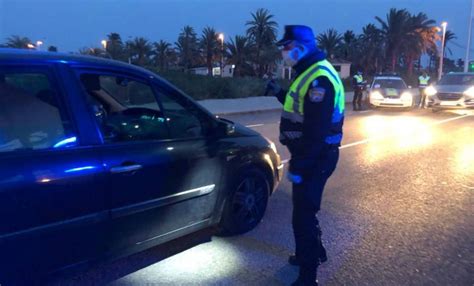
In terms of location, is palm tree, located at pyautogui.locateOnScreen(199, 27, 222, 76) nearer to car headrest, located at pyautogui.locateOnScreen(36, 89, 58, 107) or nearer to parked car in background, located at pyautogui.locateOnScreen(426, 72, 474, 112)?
parked car in background, located at pyautogui.locateOnScreen(426, 72, 474, 112)

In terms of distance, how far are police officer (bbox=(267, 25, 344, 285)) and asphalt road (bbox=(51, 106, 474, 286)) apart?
45 cm

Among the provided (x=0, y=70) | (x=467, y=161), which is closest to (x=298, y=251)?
(x=0, y=70)

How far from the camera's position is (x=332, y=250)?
4.09m

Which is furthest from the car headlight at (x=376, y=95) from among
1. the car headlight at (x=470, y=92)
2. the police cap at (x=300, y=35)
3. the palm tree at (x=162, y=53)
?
the palm tree at (x=162, y=53)

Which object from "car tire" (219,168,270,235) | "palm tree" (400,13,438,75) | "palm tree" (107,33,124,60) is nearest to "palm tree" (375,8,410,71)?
"palm tree" (400,13,438,75)

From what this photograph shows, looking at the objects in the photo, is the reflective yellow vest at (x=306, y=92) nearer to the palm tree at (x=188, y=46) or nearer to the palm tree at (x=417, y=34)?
the palm tree at (x=417, y=34)

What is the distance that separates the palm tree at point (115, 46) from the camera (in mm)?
47981

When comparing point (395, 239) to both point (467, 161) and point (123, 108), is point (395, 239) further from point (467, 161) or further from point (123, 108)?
point (467, 161)

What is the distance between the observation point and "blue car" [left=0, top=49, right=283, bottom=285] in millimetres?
2648

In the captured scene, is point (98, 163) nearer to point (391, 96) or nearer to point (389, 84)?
point (391, 96)

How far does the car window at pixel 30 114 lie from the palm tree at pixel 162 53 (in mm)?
65933

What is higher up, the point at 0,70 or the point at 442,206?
the point at 0,70

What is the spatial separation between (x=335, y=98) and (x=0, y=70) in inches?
83.1

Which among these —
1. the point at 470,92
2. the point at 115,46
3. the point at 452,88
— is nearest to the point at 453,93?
the point at 452,88
